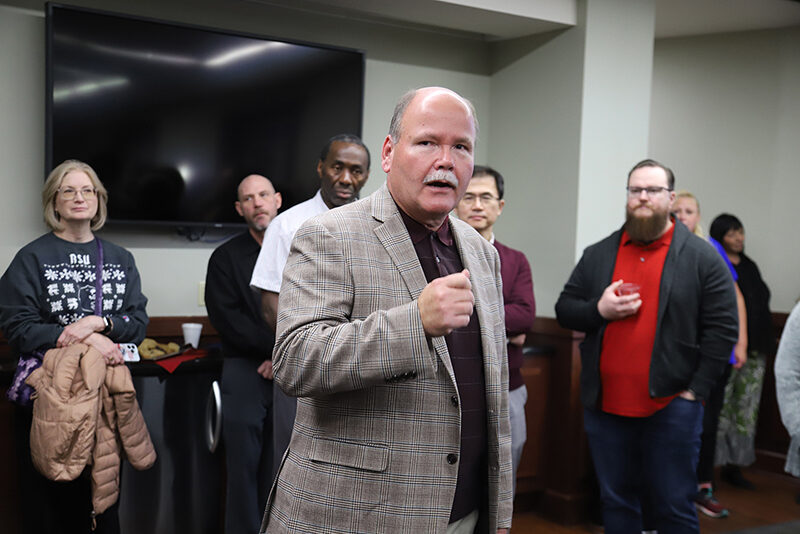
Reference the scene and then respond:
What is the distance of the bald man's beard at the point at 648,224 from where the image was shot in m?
2.82

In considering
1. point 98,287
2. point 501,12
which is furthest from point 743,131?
point 98,287

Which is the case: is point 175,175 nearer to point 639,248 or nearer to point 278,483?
point 639,248

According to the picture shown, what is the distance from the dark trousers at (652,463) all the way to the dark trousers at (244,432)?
124cm

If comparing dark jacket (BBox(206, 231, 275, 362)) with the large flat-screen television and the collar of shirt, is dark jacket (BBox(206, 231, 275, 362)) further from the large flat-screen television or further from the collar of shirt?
the collar of shirt

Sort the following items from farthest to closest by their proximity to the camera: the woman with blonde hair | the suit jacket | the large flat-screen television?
the woman with blonde hair < the large flat-screen television < the suit jacket

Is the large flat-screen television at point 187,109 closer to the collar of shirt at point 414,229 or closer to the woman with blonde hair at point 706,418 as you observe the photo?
the woman with blonde hair at point 706,418

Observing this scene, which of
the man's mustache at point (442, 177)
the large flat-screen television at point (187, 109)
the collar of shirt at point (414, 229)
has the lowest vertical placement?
the collar of shirt at point (414, 229)

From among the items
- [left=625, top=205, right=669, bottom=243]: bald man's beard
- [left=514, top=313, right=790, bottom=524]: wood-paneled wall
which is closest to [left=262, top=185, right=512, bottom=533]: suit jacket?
[left=625, top=205, right=669, bottom=243]: bald man's beard

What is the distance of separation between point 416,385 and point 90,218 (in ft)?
6.19

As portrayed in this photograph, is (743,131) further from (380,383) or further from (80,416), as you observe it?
(380,383)

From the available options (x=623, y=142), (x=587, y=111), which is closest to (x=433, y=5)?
(x=587, y=111)

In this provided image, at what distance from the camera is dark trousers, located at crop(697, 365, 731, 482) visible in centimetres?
420

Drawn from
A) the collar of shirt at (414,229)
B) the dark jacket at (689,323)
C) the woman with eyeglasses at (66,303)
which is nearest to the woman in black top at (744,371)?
the dark jacket at (689,323)

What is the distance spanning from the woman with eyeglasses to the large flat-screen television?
1.46 feet
